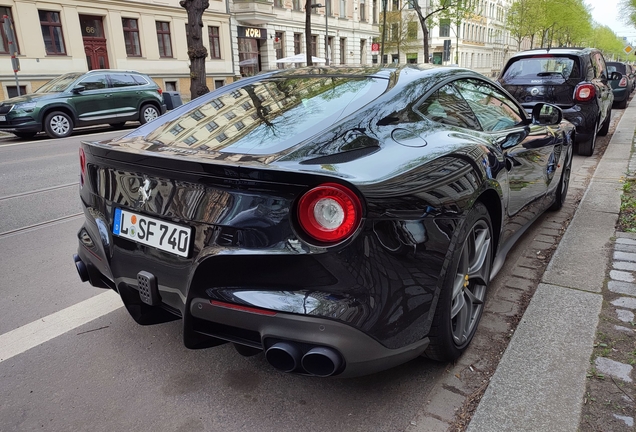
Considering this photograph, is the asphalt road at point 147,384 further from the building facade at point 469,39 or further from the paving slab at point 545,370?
the building facade at point 469,39

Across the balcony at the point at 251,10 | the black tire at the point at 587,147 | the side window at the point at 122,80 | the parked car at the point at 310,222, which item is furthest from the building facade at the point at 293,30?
the parked car at the point at 310,222

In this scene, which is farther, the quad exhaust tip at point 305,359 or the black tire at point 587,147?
the black tire at point 587,147

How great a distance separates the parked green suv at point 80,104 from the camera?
12.0 meters

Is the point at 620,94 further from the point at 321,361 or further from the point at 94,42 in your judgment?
the point at 94,42

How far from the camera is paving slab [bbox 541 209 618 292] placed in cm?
332

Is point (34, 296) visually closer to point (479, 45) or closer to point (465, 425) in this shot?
point (465, 425)

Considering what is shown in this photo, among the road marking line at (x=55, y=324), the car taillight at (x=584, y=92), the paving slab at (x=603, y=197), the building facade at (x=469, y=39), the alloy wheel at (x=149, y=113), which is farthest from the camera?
the building facade at (x=469, y=39)

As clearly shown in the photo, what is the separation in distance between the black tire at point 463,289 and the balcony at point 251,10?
33.0 metres

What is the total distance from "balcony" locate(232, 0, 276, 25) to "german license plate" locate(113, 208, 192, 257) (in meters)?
33.1

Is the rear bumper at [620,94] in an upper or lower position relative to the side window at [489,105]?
lower

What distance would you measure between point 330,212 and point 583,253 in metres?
2.84

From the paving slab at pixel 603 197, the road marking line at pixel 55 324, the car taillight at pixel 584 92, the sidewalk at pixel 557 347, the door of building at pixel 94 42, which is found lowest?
the paving slab at pixel 603 197

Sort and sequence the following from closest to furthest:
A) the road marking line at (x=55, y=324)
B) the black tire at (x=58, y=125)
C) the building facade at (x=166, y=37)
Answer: the road marking line at (x=55, y=324)
the black tire at (x=58, y=125)
the building facade at (x=166, y=37)

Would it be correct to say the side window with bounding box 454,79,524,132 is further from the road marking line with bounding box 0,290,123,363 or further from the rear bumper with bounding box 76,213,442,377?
the road marking line with bounding box 0,290,123,363
